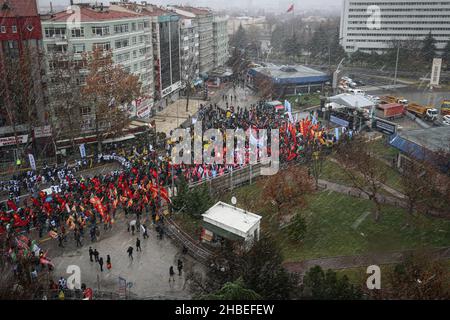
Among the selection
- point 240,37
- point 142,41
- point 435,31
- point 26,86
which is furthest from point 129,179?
point 240,37

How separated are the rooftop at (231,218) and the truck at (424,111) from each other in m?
29.5

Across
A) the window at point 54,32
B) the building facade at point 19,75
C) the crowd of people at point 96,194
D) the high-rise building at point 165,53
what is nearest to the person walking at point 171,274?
the crowd of people at point 96,194

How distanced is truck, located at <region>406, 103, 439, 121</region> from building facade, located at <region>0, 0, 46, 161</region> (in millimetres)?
35307

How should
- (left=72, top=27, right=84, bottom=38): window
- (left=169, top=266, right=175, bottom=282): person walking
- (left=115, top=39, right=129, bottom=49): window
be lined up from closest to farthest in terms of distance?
(left=169, top=266, right=175, bottom=282): person walking < (left=72, top=27, right=84, bottom=38): window < (left=115, top=39, right=129, bottom=49): window

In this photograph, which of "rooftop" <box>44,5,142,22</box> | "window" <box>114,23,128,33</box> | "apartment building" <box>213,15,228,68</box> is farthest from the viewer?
"apartment building" <box>213,15,228,68</box>

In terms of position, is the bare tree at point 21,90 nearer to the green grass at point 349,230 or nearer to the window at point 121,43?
the window at point 121,43

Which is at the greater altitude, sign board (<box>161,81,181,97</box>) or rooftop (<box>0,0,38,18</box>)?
rooftop (<box>0,0,38,18</box>)

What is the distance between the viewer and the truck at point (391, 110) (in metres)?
42.5

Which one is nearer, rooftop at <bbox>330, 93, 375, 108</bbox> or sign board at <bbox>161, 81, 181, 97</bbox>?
rooftop at <bbox>330, 93, 375, 108</bbox>

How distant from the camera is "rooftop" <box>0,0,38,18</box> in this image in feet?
99.5

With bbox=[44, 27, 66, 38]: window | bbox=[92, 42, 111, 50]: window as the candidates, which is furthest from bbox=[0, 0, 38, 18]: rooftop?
bbox=[92, 42, 111, 50]: window

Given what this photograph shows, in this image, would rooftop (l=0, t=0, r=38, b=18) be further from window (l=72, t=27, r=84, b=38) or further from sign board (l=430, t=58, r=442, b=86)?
sign board (l=430, t=58, r=442, b=86)

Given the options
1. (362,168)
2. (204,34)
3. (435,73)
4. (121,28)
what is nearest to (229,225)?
(362,168)

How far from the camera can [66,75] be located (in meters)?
33.8
